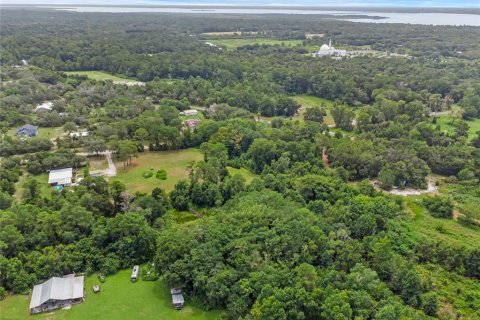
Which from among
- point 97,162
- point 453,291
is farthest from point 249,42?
point 453,291

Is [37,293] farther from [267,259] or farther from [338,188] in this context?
[338,188]

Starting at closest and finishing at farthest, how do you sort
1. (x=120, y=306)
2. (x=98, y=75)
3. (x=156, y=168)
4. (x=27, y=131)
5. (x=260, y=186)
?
(x=120, y=306)
(x=260, y=186)
(x=156, y=168)
(x=27, y=131)
(x=98, y=75)

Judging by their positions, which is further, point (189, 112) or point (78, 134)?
point (189, 112)

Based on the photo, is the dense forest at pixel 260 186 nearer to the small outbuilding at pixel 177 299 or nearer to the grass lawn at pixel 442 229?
the grass lawn at pixel 442 229

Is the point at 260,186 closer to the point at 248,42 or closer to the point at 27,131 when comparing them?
the point at 27,131

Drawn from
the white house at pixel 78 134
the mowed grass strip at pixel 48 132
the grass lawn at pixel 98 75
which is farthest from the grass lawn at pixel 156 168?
the grass lawn at pixel 98 75

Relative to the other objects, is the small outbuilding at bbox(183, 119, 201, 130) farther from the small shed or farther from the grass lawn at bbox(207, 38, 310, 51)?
the grass lawn at bbox(207, 38, 310, 51)
